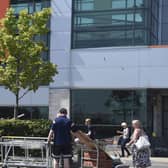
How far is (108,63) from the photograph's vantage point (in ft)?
106

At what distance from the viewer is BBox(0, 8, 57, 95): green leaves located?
26031 mm

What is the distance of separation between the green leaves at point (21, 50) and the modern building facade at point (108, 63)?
6058mm

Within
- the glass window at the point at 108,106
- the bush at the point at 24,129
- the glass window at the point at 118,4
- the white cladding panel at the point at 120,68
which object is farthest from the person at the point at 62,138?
the glass window at the point at 118,4

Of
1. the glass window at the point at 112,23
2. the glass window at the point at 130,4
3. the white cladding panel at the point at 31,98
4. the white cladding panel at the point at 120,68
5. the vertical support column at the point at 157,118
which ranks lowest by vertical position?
the vertical support column at the point at 157,118

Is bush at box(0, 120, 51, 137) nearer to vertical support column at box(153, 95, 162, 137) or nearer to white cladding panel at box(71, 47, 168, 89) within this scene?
white cladding panel at box(71, 47, 168, 89)

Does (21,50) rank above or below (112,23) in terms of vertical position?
below

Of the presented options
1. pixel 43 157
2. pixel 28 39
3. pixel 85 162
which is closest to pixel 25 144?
pixel 43 157

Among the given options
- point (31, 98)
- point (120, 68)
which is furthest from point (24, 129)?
point (31, 98)

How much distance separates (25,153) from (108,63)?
1544 cm

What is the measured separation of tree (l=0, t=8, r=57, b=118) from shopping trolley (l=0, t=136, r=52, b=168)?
8.47 meters

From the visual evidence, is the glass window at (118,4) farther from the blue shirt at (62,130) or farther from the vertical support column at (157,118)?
the blue shirt at (62,130)

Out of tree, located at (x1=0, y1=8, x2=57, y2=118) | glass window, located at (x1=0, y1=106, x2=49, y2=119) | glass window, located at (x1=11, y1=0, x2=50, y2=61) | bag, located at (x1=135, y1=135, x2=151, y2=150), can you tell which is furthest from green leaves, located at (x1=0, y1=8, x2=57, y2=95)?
bag, located at (x1=135, y1=135, x2=151, y2=150)

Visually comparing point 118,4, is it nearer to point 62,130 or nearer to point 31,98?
point 31,98

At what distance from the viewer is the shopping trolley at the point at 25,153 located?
54.3 feet
